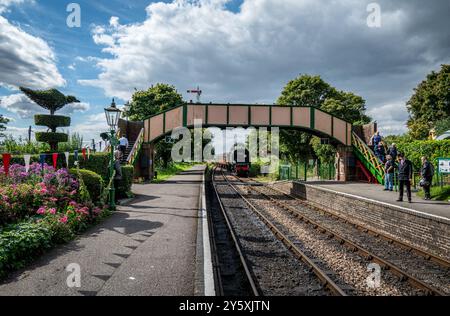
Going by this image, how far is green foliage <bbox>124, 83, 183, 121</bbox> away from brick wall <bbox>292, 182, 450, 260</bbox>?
33.0 metres

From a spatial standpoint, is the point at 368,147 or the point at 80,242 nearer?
the point at 80,242

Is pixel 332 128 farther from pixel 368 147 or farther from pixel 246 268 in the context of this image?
pixel 246 268

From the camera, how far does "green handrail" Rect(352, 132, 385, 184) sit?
64.6 ft

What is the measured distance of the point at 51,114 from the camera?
20969mm

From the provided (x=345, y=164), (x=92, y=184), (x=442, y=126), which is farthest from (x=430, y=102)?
(x=92, y=184)

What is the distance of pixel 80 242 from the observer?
6.63 meters

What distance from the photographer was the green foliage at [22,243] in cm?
498

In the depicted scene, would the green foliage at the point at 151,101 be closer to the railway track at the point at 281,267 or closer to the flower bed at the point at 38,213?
the flower bed at the point at 38,213

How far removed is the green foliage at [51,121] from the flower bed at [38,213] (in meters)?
11.2

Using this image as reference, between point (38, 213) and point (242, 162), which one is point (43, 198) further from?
point (242, 162)

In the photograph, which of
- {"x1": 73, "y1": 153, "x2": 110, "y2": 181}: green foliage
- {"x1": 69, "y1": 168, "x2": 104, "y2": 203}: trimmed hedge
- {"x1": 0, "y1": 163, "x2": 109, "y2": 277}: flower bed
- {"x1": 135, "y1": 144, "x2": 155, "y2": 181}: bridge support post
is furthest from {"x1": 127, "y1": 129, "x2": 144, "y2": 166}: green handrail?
{"x1": 0, "y1": 163, "x2": 109, "y2": 277}: flower bed

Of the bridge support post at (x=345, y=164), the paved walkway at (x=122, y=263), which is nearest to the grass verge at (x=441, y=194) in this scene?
the paved walkway at (x=122, y=263)
